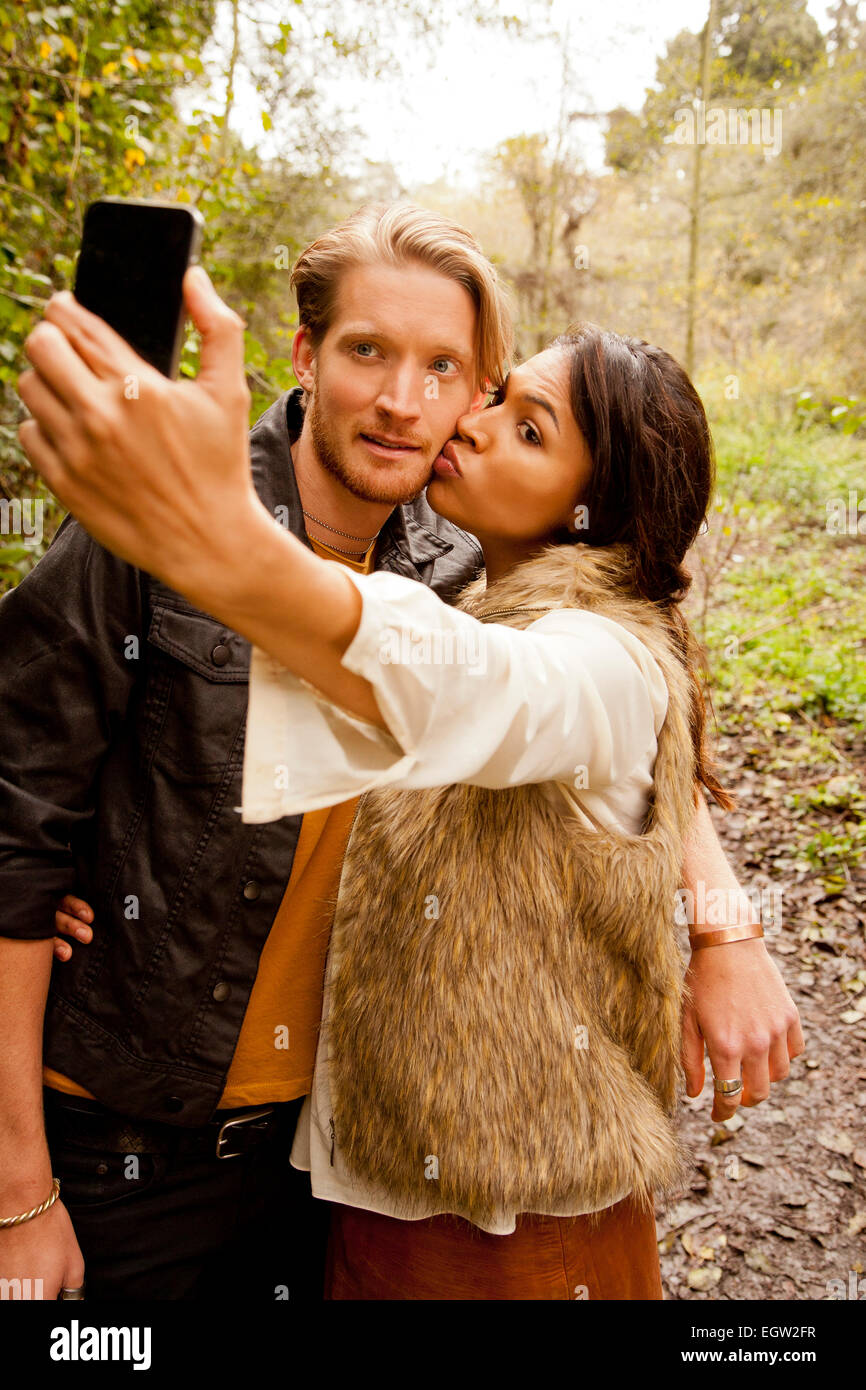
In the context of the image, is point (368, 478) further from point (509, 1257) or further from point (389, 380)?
point (509, 1257)

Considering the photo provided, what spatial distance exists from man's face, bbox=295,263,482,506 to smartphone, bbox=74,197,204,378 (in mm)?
1172

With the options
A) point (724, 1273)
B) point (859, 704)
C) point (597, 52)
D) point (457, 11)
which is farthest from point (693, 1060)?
point (597, 52)

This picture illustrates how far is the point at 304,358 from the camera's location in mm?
2205

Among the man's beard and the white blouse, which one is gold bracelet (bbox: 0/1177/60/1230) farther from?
the man's beard

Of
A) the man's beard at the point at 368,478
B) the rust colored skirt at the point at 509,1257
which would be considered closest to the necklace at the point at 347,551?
the man's beard at the point at 368,478

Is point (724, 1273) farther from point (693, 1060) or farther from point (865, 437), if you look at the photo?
point (865, 437)

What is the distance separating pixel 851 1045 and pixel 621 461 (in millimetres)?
3273

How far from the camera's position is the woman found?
1399 mm

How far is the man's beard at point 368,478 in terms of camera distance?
1.95m

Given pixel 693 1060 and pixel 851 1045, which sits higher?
pixel 693 1060

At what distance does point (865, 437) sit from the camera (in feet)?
34.3

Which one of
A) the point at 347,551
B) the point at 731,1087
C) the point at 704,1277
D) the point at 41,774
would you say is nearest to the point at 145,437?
the point at 41,774

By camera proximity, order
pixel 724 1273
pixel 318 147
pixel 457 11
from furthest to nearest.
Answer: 1. pixel 318 147
2. pixel 457 11
3. pixel 724 1273

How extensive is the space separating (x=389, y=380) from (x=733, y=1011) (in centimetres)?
159
